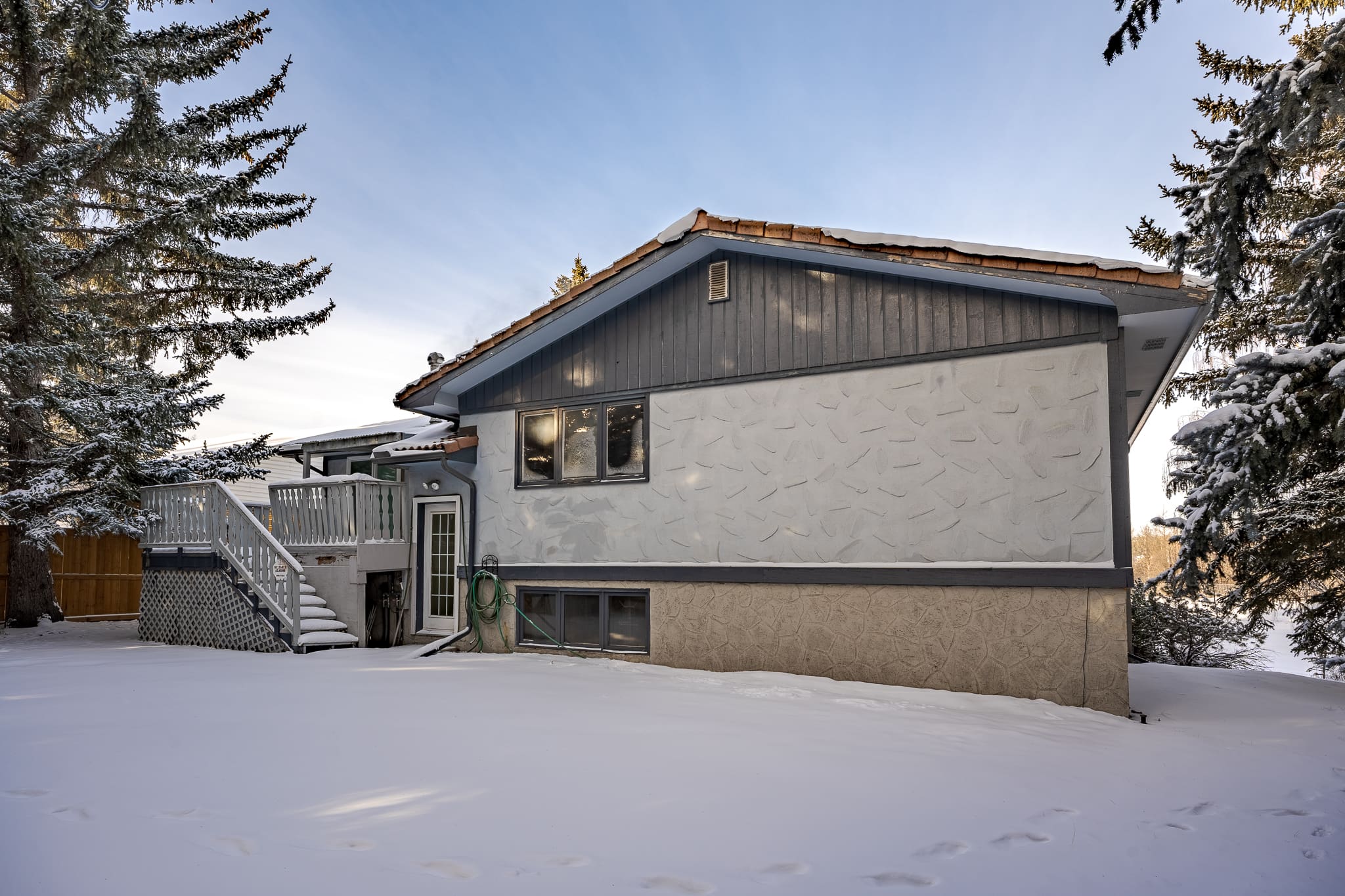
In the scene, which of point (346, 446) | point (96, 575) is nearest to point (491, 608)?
point (346, 446)

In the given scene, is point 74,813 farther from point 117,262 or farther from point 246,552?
point 117,262

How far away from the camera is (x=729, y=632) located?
934 cm

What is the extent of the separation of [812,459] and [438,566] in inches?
249

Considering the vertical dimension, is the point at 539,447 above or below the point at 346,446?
below

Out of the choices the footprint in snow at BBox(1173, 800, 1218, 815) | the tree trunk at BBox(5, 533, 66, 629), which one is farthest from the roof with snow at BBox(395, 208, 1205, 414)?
the tree trunk at BBox(5, 533, 66, 629)

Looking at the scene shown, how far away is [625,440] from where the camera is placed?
10.4 m

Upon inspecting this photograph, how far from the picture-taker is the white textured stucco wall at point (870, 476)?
7.76 m

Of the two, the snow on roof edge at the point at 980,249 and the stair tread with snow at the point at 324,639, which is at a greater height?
the snow on roof edge at the point at 980,249

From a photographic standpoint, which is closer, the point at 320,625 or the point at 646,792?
the point at 646,792

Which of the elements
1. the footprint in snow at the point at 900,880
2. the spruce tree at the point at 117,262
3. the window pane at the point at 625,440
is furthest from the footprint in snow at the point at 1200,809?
the spruce tree at the point at 117,262

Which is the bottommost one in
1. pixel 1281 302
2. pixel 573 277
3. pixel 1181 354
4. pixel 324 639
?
pixel 324 639

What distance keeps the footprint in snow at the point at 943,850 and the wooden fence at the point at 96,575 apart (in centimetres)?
1872

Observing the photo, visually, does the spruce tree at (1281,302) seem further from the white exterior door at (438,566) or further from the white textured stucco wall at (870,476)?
the white exterior door at (438,566)

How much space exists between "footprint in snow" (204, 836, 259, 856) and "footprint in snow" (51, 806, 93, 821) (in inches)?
31.4
